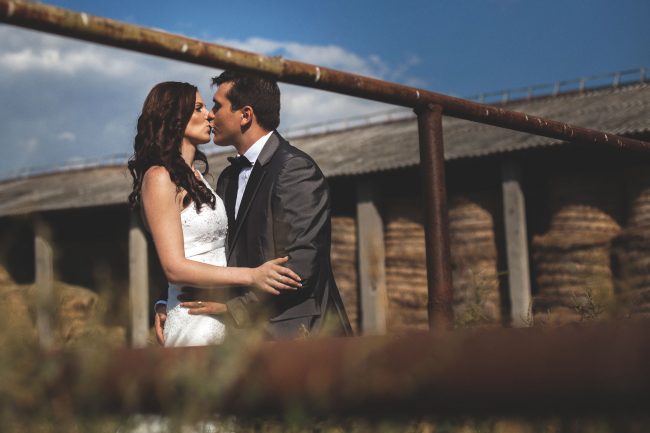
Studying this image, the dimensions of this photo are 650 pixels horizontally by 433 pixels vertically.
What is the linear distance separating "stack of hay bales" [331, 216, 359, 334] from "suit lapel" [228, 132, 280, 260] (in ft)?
32.1

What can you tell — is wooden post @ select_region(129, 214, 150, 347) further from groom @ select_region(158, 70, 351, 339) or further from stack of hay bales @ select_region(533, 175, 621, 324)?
groom @ select_region(158, 70, 351, 339)

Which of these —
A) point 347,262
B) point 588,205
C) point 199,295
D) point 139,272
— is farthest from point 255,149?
point 139,272

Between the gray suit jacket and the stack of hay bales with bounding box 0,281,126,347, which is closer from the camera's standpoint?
the stack of hay bales with bounding box 0,281,126,347

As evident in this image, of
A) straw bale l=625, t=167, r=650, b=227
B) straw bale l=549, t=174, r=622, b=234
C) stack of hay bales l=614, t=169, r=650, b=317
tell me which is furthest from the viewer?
straw bale l=549, t=174, r=622, b=234

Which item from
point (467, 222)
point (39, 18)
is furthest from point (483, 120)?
point (467, 222)

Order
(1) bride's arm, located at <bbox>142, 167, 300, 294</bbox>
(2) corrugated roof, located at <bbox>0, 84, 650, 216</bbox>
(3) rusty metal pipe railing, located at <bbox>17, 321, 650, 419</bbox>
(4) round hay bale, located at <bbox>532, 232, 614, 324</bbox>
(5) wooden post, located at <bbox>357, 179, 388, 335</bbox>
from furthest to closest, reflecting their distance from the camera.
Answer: (5) wooden post, located at <bbox>357, 179, 388, 335</bbox> → (2) corrugated roof, located at <bbox>0, 84, 650, 216</bbox> → (4) round hay bale, located at <bbox>532, 232, 614, 324</bbox> → (1) bride's arm, located at <bbox>142, 167, 300, 294</bbox> → (3) rusty metal pipe railing, located at <bbox>17, 321, 650, 419</bbox>

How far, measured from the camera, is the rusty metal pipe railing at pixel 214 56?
1397 mm

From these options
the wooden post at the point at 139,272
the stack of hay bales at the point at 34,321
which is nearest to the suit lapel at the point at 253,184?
the stack of hay bales at the point at 34,321

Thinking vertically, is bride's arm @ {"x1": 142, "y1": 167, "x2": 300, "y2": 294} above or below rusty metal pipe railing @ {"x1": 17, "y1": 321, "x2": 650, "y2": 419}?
above

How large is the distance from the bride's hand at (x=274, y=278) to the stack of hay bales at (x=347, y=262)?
10.2 meters

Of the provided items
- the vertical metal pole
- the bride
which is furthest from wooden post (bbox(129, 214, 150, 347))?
the vertical metal pole

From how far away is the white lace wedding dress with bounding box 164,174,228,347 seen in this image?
10.0 feet

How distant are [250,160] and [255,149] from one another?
2.0 inches

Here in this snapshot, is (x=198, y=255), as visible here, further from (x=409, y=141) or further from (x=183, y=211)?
(x=409, y=141)
